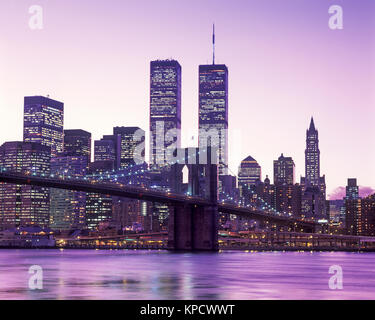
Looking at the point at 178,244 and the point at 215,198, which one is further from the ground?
the point at 215,198

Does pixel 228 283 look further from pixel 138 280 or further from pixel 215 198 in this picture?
pixel 215 198

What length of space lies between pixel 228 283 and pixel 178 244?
7096cm
